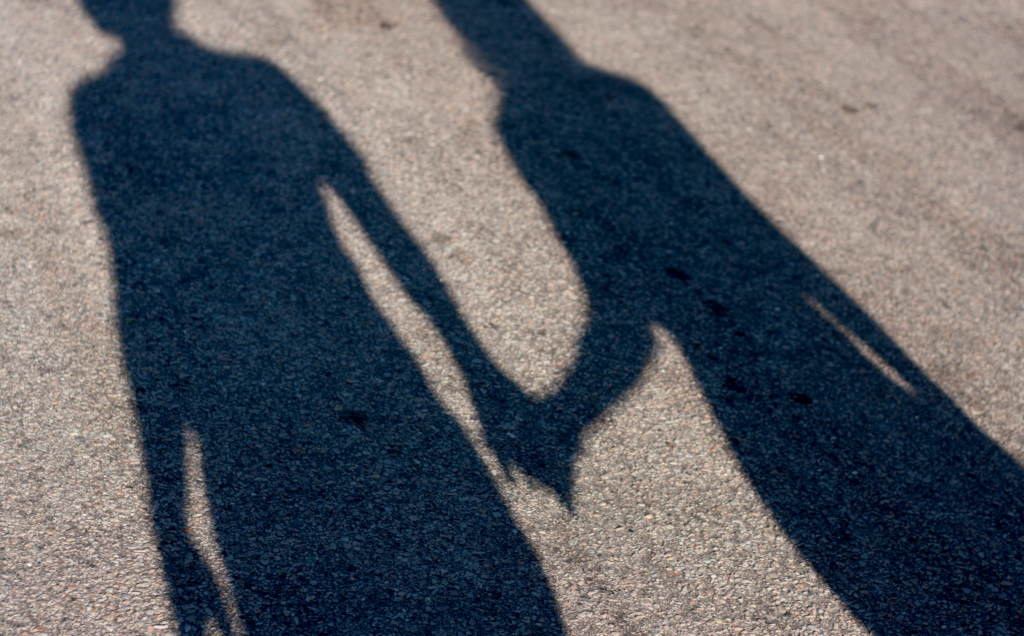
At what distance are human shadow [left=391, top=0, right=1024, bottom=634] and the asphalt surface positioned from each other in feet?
0.05

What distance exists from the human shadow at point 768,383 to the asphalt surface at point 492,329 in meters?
0.02

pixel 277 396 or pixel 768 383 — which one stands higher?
pixel 768 383

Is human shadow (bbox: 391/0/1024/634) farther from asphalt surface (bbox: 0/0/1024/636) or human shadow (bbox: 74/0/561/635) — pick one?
human shadow (bbox: 74/0/561/635)

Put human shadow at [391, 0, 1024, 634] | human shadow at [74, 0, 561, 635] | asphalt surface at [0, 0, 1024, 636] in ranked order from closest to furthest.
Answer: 1. human shadow at [74, 0, 561, 635]
2. asphalt surface at [0, 0, 1024, 636]
3. human shadow at [391, 0, 1024, 634]

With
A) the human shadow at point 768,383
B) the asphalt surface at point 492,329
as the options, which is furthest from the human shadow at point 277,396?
the human shadow at point 768,383

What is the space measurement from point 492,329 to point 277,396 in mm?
968

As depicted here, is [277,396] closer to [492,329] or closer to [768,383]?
[492,329]

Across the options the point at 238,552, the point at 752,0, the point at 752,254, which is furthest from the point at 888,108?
the point at 238,552

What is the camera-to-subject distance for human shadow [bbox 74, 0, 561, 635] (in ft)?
9.52

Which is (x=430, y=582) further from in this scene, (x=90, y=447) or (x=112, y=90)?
(x=112, y=90)

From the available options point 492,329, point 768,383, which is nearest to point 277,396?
point 492,329

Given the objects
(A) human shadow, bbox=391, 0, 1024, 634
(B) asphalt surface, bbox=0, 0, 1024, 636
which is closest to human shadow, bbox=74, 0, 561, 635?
(B) asphalt surface, bbox=0, 0, 1024, 636

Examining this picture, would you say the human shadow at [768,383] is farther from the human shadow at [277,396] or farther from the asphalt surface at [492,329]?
the human shadow at [277,396]

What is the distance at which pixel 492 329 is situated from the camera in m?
3.90
